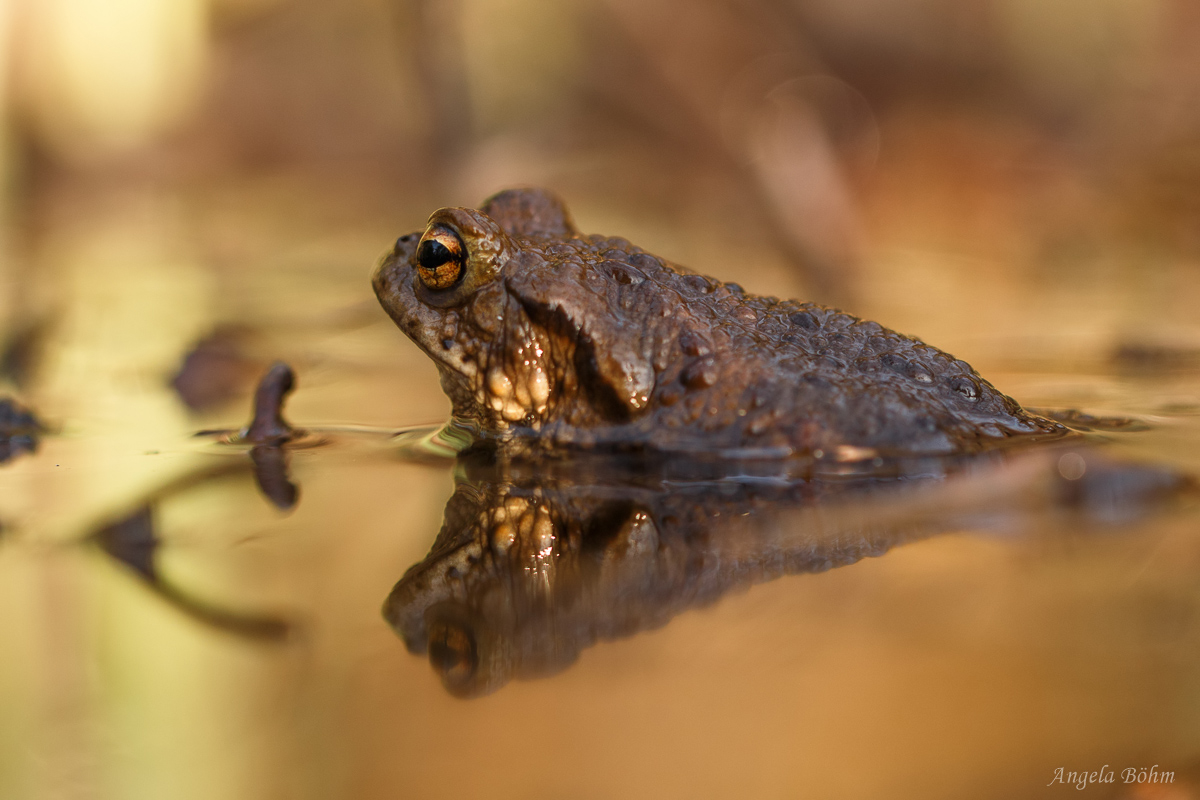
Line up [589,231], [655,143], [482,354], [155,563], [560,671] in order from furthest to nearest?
[655,143]
[589,231]
[482,354]
[155,563]
[560,671]

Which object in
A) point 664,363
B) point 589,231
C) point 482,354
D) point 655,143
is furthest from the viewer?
point 655,143

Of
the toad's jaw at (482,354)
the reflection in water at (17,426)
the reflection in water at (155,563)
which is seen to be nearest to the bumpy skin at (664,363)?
the toad's jaw at (482,354)

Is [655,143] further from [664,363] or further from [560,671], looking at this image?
[560,671]

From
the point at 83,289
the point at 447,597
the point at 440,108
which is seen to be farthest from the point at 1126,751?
the point at 440,108

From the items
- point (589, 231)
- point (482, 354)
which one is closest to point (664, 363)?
point (482, 354)

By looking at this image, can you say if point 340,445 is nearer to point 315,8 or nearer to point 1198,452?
point 1198,452

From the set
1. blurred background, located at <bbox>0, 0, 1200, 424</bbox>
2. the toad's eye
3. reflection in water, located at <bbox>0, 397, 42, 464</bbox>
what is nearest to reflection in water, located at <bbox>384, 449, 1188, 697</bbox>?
the toad's eye

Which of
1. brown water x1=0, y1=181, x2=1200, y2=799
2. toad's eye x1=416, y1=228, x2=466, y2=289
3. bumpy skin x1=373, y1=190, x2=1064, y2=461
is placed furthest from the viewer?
toad's eye x1=416, y1=228, x2=466, y2=289

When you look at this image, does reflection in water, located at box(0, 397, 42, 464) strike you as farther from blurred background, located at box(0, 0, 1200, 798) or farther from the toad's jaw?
the toad's jaw

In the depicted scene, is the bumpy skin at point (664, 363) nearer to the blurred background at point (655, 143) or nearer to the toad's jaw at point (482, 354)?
the toad's jaw at point (482, 354)
